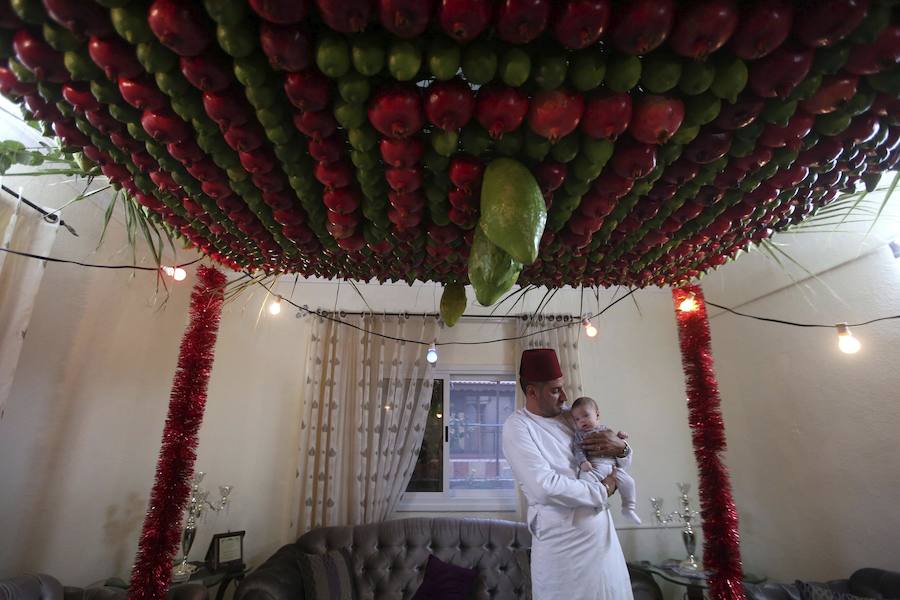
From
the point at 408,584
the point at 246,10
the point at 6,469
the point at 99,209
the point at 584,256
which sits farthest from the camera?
the point at 408,584

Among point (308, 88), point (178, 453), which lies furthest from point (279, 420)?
point (308, 88)

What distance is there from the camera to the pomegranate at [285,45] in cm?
49

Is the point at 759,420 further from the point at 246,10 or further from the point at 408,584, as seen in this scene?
the point at 246,10

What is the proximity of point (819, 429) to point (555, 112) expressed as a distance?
3.24 m

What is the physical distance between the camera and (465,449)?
12.7 feet

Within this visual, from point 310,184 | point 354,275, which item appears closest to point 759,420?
point 354,275

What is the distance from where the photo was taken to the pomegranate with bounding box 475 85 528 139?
564 mm

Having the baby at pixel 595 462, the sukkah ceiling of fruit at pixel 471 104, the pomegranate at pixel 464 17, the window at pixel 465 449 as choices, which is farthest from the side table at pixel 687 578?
the pomegranate at pixel 464 17

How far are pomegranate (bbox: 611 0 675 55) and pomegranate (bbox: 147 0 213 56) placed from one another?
46cm

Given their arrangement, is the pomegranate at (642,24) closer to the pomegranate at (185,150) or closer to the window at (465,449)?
the pomegranate at (185,150)

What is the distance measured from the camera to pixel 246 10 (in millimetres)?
487

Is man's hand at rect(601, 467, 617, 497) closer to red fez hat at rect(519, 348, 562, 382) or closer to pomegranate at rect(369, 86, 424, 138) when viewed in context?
red fez hat at rect(519, 348, 562, 382)

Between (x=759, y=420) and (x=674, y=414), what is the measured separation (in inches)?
28.9

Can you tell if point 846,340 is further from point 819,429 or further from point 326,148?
point 326,148
